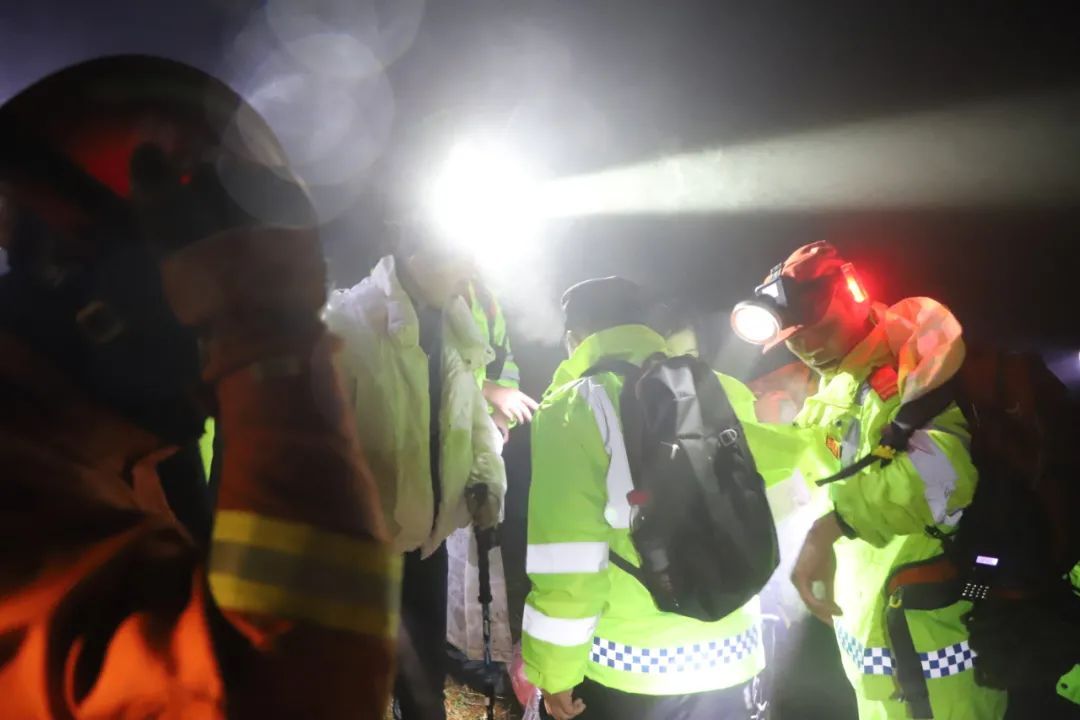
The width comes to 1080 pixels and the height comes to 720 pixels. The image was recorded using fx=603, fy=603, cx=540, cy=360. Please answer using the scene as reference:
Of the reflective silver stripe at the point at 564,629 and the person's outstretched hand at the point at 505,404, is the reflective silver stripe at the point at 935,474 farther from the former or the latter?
the person's outstretched hand at the point at 505,404

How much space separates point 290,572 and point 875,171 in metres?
6.35

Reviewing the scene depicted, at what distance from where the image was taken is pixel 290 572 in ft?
1.60

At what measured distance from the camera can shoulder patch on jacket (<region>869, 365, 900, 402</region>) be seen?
6.91 ft

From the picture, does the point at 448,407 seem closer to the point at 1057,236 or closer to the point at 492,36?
the point at 492,36

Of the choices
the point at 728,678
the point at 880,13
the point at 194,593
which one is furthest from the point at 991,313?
the point at 194,593

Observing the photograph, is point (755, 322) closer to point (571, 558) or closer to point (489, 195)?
point (571, 558)

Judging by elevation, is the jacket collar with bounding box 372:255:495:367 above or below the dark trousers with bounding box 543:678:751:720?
above

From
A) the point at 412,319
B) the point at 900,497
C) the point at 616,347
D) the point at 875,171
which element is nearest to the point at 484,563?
the point at 412,319

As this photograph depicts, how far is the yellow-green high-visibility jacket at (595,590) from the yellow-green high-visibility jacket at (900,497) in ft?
1.76

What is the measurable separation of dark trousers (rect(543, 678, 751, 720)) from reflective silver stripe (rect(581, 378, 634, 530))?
0.52 metres

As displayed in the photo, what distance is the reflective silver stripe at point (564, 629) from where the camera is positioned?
173cm

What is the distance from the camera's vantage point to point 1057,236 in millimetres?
5234

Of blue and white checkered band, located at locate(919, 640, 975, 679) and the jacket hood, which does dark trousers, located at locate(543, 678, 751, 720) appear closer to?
blue and white checkered band, located at locate(919, 640, 975, 679)

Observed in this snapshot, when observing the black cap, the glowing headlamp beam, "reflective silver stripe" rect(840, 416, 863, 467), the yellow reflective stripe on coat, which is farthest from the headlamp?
the glowing headlamp beam
